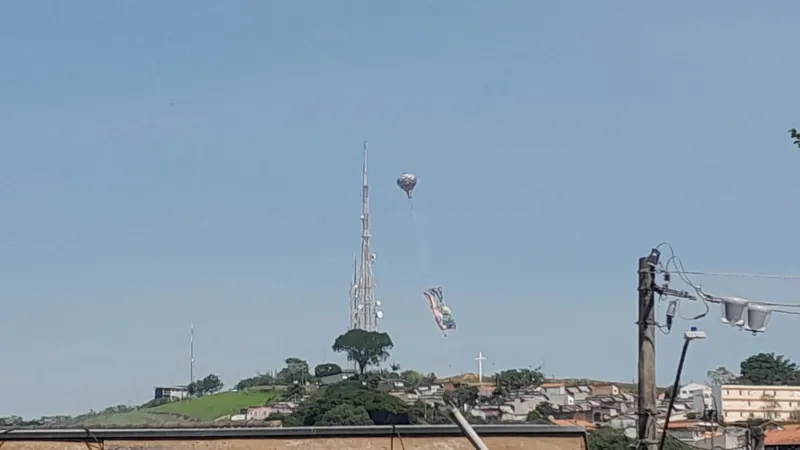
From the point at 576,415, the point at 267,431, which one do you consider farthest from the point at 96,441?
the point at 576,415

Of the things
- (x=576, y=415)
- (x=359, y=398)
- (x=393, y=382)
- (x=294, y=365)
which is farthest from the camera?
(x=294, y=365)

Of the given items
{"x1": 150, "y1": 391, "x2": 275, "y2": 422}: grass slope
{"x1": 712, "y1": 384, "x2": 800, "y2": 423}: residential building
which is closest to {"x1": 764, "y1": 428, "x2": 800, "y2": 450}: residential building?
{"x1": 712, "y1": 384, "x2": 800, "y2": 423}: residential building

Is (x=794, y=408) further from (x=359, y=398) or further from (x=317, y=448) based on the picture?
(x=317, y=448)

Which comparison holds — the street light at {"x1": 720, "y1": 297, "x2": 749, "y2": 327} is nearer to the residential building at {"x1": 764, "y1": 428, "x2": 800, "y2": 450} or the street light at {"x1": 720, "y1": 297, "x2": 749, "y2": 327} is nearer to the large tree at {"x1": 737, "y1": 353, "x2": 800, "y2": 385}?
the residential building at {"x1": 764, "y1": 428, "x2": 800, "y2": 450}

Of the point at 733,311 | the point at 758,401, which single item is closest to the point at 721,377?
the point at 758,401

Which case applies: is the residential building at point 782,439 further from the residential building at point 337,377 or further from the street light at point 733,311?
the residential building at point 337,377
